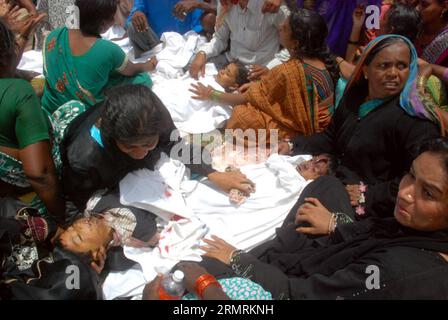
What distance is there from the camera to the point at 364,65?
2342mm

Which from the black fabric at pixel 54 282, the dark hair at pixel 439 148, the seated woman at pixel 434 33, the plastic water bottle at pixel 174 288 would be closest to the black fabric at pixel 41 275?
the black fabric at pixel 54 282

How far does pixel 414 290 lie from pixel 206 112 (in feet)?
6.94

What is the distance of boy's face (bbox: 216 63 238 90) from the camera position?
330 cm

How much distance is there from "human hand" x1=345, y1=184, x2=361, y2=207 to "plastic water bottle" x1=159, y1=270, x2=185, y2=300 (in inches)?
41.3

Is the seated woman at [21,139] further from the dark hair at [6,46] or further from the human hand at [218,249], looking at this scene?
the human hand at [218,249]

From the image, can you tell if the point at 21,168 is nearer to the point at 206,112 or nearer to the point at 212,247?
the point at 212,247

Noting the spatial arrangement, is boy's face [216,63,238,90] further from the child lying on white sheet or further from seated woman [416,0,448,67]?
seated woman [416,0,448,67]

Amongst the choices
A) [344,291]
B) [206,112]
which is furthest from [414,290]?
[206,112]

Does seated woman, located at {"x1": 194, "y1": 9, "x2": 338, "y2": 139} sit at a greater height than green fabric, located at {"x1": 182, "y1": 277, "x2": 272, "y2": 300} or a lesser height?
greater

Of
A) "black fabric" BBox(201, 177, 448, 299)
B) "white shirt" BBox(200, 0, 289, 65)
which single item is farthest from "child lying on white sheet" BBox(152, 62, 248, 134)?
"black fabric" BBox(201, 177, 448, 299)

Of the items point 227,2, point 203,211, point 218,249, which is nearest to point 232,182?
point 203,211

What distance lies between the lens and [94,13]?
103 inches

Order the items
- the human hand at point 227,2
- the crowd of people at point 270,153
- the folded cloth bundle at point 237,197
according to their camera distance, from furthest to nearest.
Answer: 1. the human hand at point 227,2
2. the folded cloth bundle at point 237,197
3. the crowd of people at point 270,153

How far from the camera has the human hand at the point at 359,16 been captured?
3338 mm
